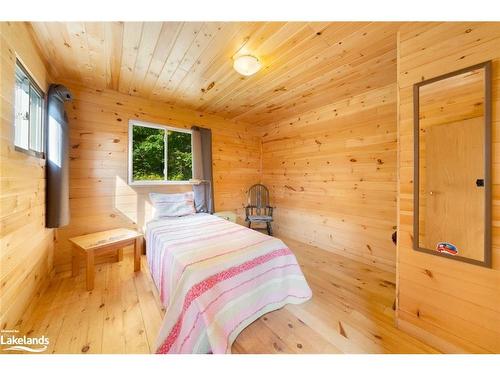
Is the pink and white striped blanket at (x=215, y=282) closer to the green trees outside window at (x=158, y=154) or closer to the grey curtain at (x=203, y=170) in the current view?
the grey curtain at (x=203, y=170)

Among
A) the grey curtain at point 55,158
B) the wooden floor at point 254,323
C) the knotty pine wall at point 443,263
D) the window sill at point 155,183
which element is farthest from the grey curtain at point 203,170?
the knotty pine wall at point 443,263

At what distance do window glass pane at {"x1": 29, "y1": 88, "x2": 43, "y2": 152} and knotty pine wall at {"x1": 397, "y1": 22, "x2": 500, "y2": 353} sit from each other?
10.2ft

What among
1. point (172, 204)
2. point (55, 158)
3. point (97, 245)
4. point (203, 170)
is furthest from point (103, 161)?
point (203, 170)

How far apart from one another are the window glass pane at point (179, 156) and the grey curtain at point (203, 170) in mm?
239

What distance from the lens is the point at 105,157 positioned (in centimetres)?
254

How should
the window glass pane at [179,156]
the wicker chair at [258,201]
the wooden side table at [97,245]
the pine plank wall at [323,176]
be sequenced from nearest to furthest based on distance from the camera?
the pine plank wall at [323,176] → the wooden side table at [97,245] → the window glass pane at [179,156] → the wicker chair at [258,201]

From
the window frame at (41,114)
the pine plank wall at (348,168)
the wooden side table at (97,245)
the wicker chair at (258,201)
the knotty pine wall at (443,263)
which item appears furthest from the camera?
the wicker chair at (258,201)

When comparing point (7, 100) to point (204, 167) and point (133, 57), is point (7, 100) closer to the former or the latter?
point (133, 57)

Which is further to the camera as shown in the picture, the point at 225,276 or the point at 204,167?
the point at 204,167

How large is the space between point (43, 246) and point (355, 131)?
384 cm

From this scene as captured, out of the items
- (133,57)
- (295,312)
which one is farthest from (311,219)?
(133,57)

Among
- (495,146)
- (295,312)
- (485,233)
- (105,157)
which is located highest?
(105,157)

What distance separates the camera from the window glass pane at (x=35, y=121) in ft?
5.80

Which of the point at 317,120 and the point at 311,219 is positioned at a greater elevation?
the point at 317,120
